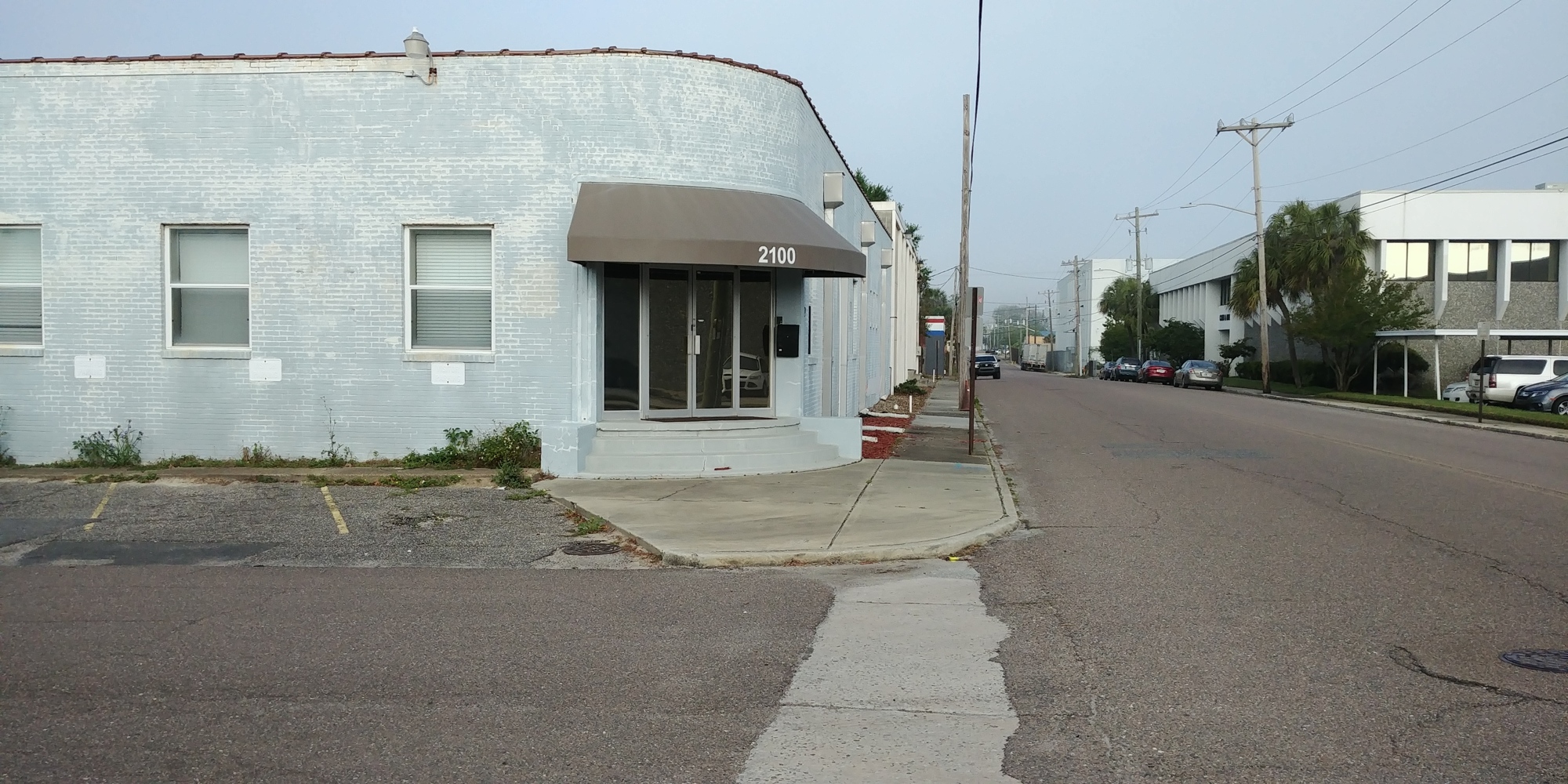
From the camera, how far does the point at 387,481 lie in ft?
43.1

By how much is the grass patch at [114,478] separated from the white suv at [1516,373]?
110 ft

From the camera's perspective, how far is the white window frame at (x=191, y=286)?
14.5m

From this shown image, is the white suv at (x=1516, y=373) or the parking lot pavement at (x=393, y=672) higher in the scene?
the white suv at (x=1516, y=373)

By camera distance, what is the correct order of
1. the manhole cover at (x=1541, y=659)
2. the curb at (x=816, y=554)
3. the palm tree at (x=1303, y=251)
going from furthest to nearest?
the palm tree at (x=1303, y=251)
the curb at (x=816, y=554)
the manhole cover at (x=1541, y=659)

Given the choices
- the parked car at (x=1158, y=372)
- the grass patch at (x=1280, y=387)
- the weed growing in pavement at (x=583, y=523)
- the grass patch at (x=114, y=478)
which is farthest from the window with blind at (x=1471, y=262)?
the grass patch at (x=114, y=478)

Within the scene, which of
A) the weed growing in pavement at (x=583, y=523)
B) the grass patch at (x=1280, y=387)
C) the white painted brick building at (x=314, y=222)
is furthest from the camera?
the grass patch at (x=1280, y=387)

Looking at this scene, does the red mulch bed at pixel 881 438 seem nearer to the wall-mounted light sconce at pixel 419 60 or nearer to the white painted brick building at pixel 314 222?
the white painted brick building at pixel 314 222

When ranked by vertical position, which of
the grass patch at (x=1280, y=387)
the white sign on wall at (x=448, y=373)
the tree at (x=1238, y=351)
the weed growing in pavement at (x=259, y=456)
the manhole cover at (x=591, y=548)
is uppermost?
the tree at (x=1238, y=351)

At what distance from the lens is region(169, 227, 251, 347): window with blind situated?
14641 millimetres

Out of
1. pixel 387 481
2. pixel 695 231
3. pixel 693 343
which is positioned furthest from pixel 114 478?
pixel 695 231

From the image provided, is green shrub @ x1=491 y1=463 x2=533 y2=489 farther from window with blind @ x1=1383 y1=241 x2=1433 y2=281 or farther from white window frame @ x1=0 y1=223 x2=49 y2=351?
window with blind @ x1=1383 y1=241 x2=1433 y2=281

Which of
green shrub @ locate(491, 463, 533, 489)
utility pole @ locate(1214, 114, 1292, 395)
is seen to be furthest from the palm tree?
green shrub @ locate(491, 463, 533, 489)

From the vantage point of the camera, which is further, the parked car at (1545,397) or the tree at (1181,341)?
the tree at (1181,341)

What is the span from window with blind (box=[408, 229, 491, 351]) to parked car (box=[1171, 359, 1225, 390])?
151 ft
